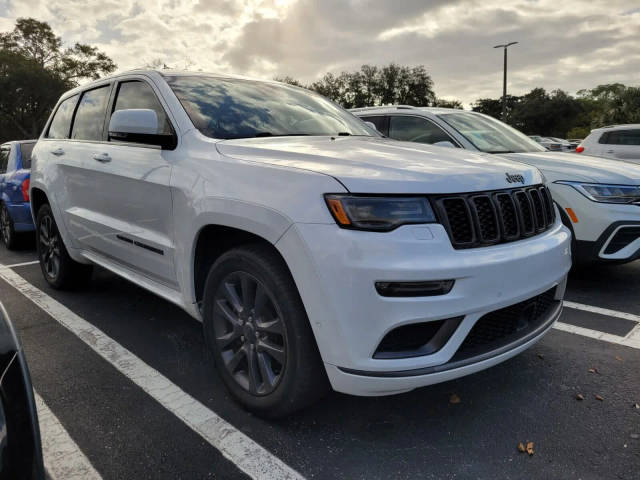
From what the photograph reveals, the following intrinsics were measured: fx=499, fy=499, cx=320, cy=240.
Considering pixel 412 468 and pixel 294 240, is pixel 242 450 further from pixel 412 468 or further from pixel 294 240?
pixel 294 240

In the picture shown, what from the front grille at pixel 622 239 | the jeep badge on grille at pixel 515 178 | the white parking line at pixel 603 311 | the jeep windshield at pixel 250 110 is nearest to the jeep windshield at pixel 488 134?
the front grille at pixel 622 239

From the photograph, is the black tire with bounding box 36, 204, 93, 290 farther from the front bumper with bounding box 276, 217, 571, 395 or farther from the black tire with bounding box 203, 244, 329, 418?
the front bumper with bounding box 276, 217, 571, 395

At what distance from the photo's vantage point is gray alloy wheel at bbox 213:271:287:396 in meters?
2.24

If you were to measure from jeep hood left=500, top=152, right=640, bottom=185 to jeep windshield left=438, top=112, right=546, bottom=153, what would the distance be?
0.30m

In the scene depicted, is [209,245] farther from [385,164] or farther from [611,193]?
[611,193]

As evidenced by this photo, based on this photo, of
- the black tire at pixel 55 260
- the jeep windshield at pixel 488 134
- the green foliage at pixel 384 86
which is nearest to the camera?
the black tire at pixel 55 260

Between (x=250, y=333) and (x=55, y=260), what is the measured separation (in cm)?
296

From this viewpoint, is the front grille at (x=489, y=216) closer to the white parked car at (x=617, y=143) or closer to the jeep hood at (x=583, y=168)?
the jeep hood at (x=583, y=168)

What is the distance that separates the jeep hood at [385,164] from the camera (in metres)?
2.02

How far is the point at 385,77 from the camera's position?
192ft

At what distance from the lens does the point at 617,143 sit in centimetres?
964

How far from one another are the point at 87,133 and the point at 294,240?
8.97ft

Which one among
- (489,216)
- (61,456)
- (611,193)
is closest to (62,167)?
(61,456)

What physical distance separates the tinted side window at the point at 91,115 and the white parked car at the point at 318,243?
59 centimetres
